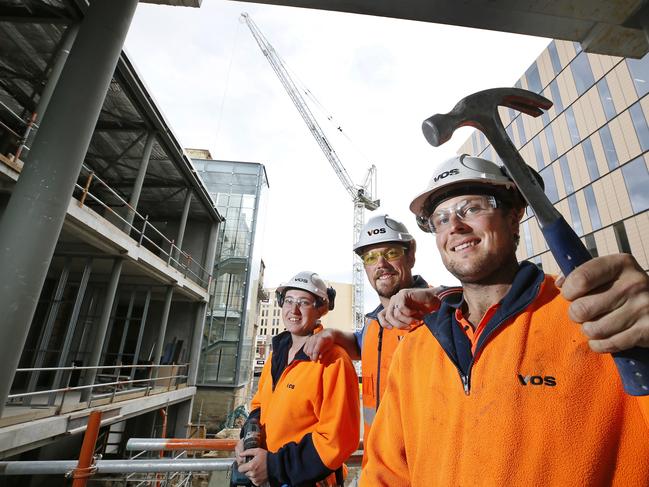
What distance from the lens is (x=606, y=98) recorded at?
16.2 meters

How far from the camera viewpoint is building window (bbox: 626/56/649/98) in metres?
14.0

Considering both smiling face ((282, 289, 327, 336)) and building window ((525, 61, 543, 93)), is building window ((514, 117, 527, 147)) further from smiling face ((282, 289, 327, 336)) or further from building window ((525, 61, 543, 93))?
smiling face ((282, 289, 327, 336))

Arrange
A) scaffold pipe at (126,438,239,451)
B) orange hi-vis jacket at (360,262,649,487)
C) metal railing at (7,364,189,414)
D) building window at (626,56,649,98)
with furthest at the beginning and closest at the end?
building window at (626,56,649,98), metal railing at (7,364,189,414), scaffold pipe at (126,438,239,451), orange hi-vis jacket at (360,262,649,487)

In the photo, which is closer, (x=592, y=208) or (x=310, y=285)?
(x=310, y=285)

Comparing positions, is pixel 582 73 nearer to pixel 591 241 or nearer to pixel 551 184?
pixel 551 184

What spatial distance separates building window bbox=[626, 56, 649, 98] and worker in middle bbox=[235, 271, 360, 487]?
20197 mm

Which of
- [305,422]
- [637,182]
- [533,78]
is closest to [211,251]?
[305,422]

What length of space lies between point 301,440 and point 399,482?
37.5 inches

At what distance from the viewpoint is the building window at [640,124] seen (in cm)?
1401

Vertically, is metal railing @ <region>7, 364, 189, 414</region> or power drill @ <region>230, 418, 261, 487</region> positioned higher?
power drill @ <region>230, 418, 261, 487</region>

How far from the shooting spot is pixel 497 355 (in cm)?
112

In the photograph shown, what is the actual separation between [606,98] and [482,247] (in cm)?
2188

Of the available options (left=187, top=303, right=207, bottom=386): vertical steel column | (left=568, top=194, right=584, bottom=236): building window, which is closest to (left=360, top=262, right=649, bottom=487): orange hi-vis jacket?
(left=187, top=303, right=207, bottom=386): vertical steel column

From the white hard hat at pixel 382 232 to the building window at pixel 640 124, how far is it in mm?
18114
